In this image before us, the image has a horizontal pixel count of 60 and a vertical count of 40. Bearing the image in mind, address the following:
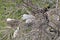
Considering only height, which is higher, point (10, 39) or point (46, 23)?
point (46, 23)

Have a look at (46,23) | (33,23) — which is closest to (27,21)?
(33,23)

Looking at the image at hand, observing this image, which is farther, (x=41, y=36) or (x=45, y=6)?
(x=45, y=6)

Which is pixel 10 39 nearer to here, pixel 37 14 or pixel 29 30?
pixel 29 30

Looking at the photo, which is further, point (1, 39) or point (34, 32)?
point (1, 39)

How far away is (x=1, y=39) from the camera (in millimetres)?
1727

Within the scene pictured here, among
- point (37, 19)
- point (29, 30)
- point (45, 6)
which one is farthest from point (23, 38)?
point (45, 6)

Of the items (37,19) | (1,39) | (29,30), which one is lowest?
(1,39)

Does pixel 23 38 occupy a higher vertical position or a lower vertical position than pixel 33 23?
lower

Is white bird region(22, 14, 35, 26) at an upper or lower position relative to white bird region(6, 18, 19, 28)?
upper

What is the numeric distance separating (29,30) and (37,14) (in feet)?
0.52

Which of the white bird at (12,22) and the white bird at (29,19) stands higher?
the white bird at (29,19)

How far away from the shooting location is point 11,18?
1723mm

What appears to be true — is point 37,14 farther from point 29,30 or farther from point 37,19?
point 29,30

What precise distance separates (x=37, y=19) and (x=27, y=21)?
9 centimetres
